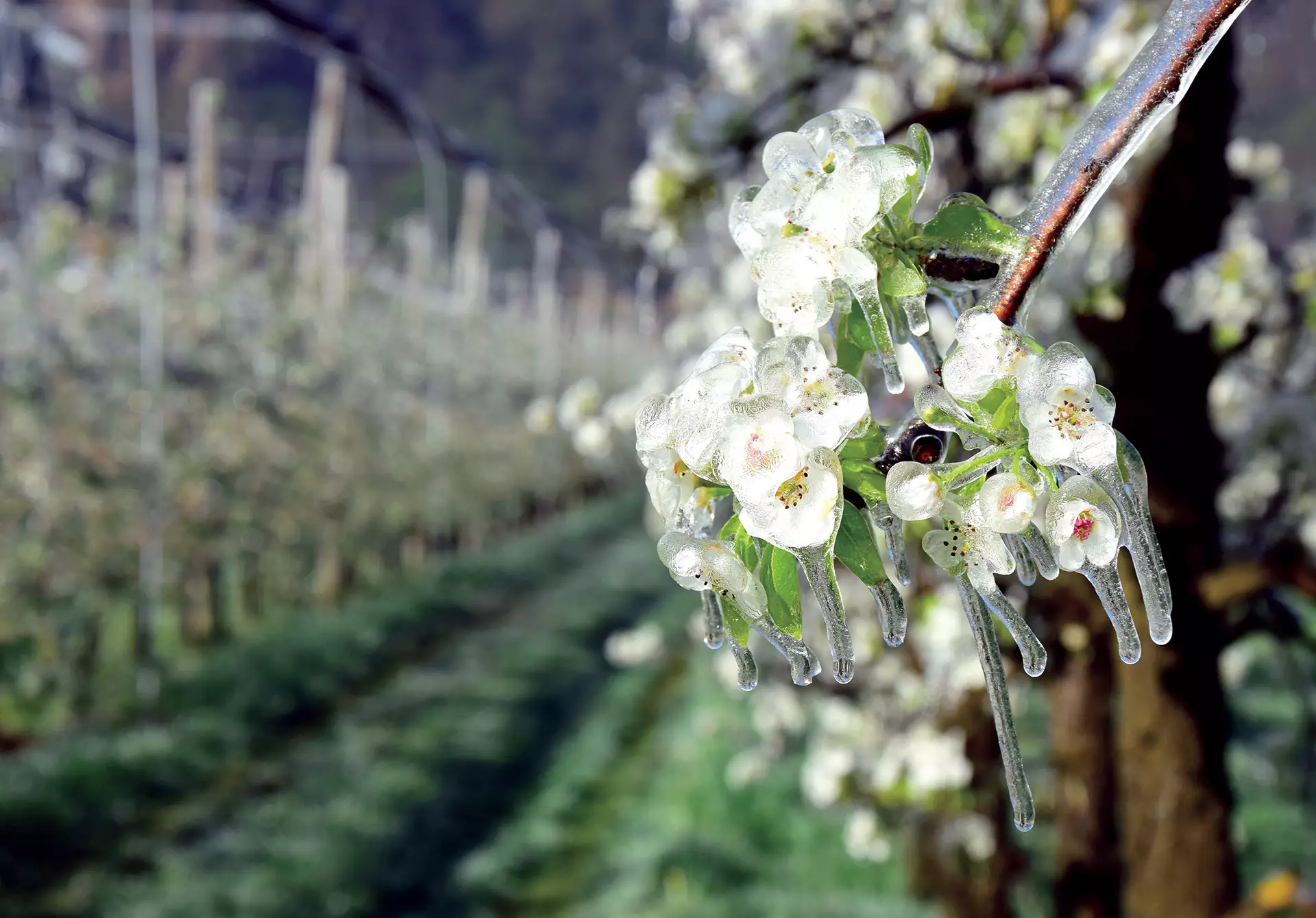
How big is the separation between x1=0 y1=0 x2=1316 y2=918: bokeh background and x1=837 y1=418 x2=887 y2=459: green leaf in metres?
0.65

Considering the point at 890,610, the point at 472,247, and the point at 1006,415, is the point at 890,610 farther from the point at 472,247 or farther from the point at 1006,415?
the point at 472,247

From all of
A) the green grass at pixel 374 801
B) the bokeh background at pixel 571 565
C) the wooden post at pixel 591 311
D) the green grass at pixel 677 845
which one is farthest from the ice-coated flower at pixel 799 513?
the wooden post at pixel 591 311

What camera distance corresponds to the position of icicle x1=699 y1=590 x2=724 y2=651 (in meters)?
0.52

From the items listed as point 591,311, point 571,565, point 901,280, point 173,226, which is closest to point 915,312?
point 901,280

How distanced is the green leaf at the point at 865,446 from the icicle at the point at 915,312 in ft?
0.16

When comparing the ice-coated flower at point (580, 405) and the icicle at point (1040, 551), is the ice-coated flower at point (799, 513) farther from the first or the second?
the ice-coated flower at point (580, 405)

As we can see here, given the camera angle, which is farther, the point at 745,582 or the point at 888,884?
the point at 888,884

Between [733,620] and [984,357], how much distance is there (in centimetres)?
16

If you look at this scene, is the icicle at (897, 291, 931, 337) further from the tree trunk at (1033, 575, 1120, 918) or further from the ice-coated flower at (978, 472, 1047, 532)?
the tree trunk at (1033, 575, 1120, 918)

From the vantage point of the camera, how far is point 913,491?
1.53ft

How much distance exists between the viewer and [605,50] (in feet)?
177

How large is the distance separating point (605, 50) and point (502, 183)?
47.6 m

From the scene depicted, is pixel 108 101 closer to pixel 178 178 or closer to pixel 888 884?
pixel 178 178

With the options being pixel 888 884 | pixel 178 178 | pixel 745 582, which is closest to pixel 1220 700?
pixel 745 582
